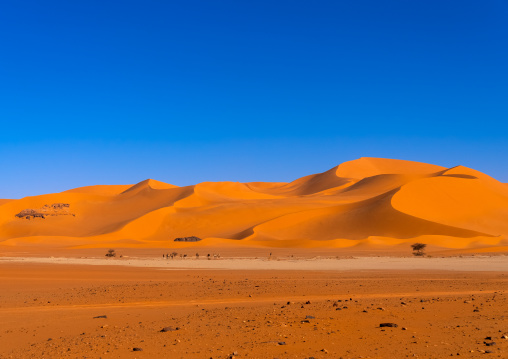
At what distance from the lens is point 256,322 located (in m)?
11.0

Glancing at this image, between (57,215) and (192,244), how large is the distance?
170 ft

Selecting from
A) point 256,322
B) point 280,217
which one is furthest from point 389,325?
point 280,217

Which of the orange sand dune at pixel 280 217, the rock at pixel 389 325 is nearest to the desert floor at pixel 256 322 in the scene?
the rock at pixel 389 325

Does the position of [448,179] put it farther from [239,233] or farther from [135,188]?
[135,188]

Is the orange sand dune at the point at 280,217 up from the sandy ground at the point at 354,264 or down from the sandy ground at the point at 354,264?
up

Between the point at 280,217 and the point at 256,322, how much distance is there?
73.4 meters

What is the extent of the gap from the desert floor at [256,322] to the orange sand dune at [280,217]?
40.1 metres

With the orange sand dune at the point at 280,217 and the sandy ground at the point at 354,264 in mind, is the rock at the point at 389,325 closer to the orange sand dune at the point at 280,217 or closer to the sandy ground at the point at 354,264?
the sandy ground at the point at 354,264

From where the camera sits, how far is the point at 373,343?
8.99 m

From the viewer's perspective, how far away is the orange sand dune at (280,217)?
70250 millimetres

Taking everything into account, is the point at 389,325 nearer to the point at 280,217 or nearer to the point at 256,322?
the point at 256,322

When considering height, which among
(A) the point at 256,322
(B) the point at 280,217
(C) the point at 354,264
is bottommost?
(A) the point at 256,322

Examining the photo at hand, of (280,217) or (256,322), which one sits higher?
(280,217)

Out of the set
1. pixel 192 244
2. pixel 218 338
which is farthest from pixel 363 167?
pixel 218 338
